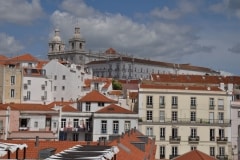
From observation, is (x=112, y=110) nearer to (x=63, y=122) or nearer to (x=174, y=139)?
(x=63, y=122)

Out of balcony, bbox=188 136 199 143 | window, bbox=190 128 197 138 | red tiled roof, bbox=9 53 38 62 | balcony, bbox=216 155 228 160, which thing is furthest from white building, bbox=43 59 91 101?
balcony, bbox=216 155 228 160

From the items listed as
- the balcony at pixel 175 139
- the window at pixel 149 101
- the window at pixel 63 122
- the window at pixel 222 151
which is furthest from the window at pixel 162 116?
the window at pixel 63 122

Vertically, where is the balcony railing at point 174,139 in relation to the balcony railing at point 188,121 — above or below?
below

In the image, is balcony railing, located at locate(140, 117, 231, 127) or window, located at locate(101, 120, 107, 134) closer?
window, located at locate(101, 120, 107, 134)

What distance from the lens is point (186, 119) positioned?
67062mm

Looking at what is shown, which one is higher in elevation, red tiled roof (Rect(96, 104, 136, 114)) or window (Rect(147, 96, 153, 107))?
window (Rect(147, 96, 153, 107))

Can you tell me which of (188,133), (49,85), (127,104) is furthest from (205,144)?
(49,85)

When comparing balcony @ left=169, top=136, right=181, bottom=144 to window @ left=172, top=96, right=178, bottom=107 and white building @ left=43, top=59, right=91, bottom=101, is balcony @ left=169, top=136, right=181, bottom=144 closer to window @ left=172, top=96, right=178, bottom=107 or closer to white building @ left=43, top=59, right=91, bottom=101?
window @ left=172, top=96, right=178, bottom=107

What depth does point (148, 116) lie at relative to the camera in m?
66.4

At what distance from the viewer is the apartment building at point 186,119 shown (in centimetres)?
6562

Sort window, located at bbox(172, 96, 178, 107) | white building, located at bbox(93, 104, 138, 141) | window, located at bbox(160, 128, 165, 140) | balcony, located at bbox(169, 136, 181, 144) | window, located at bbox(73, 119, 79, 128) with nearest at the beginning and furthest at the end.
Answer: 1. white building, located at bbox(93, 104, 138, 141)
2. window, located at bbox(73, 119, 79, 128)
3. balcony, located at bbox(169, 136, 181, 144)
4. window, located at bbox(160, 128, 165, 140)
5. window, located at bbox(172, 96, 178, 107)

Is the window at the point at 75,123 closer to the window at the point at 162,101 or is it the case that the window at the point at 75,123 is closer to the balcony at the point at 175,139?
the window at the point at 162,101

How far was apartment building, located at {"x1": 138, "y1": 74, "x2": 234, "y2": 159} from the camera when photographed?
65.6 metres

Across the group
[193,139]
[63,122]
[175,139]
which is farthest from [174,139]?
[63,122]
